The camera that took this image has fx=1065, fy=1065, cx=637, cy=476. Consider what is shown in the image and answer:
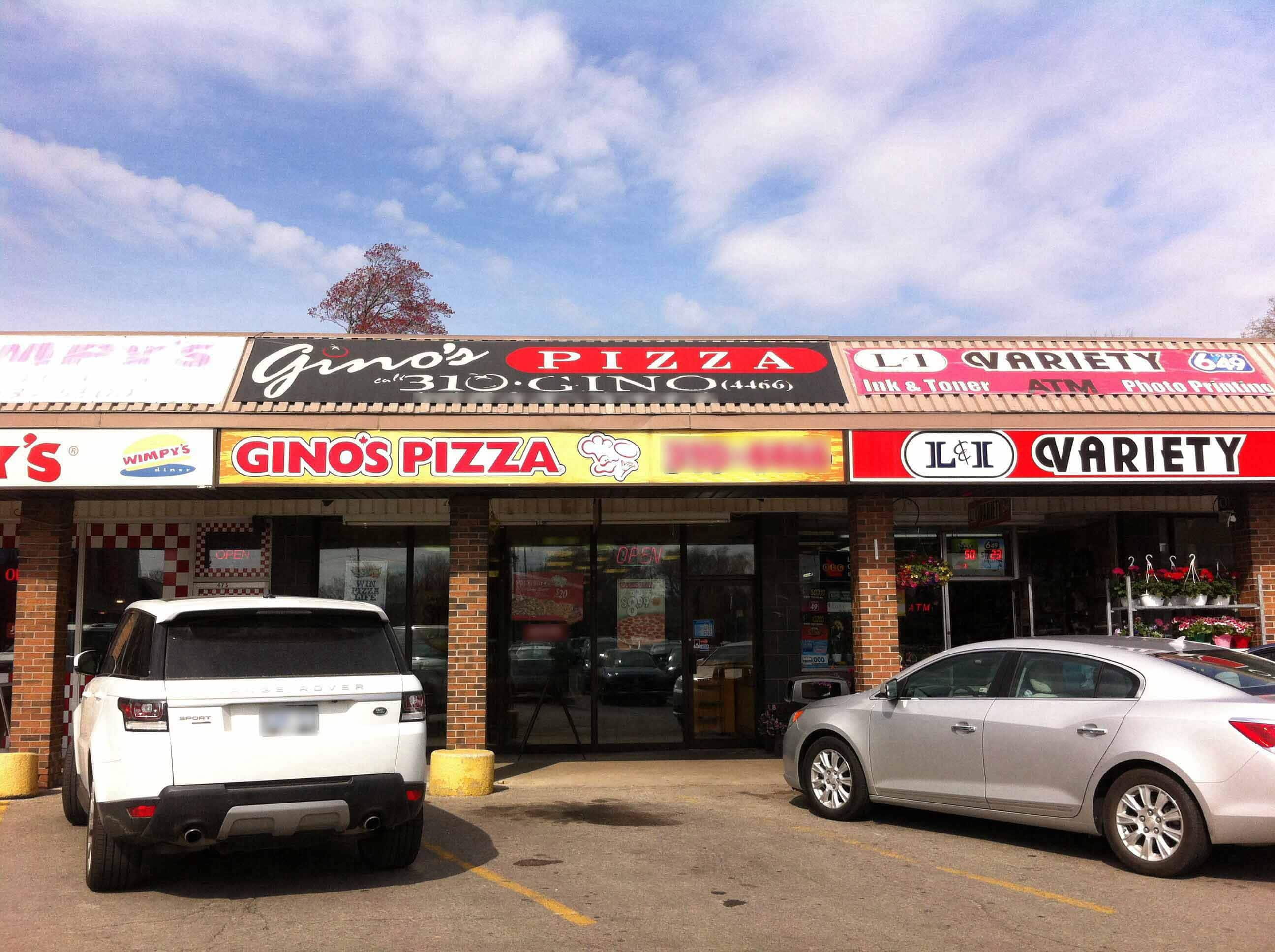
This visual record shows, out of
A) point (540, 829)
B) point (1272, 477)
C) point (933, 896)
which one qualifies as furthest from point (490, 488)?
point (1272, 477)

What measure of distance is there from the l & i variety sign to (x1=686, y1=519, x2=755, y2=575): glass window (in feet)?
10.0

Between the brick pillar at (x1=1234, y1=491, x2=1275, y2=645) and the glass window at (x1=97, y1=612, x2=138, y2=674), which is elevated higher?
the brick pillar at (x1=1234, y1=491, x2=1275, y2=645)

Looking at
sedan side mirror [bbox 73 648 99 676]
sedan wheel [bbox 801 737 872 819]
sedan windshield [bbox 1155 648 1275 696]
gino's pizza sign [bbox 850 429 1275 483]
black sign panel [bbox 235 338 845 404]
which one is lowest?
sedan wheel [bbox 801 737 872 819]

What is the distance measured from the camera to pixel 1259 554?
38.6 ft

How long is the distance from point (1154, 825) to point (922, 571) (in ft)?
17.4

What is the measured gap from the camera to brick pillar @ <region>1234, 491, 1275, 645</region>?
11.7m

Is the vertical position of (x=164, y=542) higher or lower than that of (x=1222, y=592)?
higher

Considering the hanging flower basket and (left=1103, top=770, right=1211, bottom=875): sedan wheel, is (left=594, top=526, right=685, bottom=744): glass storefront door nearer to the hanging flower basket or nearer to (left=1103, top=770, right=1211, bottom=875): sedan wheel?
the hanging flower basket

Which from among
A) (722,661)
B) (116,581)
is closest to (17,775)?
(116,581)

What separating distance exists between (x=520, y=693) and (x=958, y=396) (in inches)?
258

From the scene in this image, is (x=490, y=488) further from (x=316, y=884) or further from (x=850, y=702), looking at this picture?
(x=316, y=884)

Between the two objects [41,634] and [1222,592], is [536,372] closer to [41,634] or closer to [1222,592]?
[41,634]

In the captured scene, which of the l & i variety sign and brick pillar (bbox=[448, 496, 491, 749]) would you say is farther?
the l & i variety sign

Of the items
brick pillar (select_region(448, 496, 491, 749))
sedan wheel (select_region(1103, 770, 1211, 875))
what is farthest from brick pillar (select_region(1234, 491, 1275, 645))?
brick pillar (select_region(448, 496, 491, 749))
